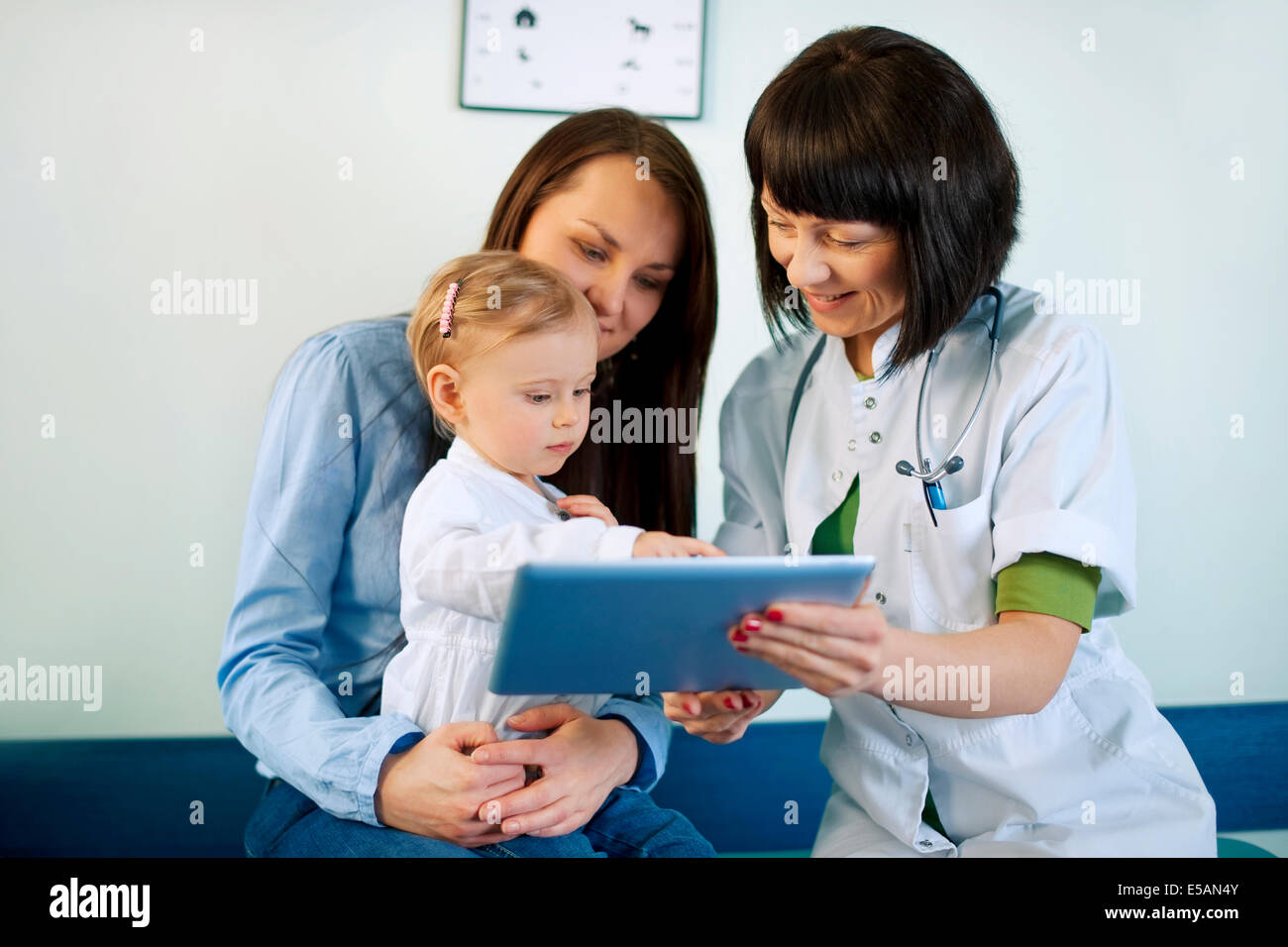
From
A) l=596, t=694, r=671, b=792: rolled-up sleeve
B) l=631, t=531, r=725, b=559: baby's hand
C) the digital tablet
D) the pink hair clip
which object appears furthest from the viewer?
l=596, t=694, r=671, b=792: rolled-up sleeve

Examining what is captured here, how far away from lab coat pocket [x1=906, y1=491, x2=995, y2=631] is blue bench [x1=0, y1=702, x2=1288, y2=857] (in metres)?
0.31

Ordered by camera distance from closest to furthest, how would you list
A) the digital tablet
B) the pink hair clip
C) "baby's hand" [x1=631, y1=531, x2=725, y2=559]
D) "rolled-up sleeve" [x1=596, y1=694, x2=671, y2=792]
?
the digital tablet < "baby's hand" [x1=631, y1=531, x2=725, y2=559] < the pink hair clip < "rolled-up sleeve" [x1=596, y1=694, x2=671, y2=792]

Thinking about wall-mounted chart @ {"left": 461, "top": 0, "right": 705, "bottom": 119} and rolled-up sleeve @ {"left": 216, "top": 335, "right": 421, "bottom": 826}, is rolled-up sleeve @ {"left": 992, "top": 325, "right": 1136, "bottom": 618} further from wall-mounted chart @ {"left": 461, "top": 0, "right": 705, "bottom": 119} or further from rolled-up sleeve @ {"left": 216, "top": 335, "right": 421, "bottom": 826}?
rolled-up sleeve @ {"left": 216, "top": 335, "right": 421, "bottom": 826}

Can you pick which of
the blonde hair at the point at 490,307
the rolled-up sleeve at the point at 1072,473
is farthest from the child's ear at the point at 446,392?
the rolled-up sleeve at the point at 1072,473

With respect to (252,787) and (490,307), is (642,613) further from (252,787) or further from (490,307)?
(252,787)

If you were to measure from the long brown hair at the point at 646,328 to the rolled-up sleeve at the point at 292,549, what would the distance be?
264 mm

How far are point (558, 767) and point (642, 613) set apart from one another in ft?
1.00

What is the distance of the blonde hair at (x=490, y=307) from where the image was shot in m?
1.21

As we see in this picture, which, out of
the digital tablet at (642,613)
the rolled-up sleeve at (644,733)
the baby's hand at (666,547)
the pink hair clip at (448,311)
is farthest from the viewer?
the rolled-up sleeve at (644,733)

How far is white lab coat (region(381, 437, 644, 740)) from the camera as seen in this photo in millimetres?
1123

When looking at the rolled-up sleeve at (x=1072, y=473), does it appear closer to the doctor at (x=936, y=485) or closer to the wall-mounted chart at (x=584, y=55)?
the doctor at (x=936, y=485)

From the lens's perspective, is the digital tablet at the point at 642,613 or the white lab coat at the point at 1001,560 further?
the white lab coat at the point at 1001,560

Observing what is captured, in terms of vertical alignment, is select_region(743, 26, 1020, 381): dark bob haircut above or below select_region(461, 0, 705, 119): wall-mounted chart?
below

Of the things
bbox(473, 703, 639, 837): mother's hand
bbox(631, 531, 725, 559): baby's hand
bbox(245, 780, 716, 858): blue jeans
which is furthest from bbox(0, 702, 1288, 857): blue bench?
bbox(631, 531, 725, 559): baby's hand
